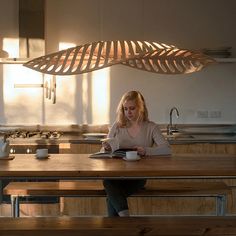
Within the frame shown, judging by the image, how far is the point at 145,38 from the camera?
17.0ft

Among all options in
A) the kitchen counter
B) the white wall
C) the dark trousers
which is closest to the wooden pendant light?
the dark trousers

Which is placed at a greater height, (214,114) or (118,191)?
(214,114)

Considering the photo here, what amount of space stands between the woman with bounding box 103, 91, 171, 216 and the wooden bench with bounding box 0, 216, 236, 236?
2.32 ft

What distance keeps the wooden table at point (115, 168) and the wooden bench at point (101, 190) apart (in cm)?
32

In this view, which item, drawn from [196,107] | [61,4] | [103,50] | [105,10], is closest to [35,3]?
[61,4]

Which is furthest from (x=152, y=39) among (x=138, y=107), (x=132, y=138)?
(x=132, y=138)

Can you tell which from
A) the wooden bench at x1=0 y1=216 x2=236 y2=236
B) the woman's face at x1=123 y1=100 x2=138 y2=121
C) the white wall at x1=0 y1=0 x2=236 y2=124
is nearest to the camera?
the wooden bench at x1=0 y1=216 x2=236 y2=236

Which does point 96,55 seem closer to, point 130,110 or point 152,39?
point 130,110

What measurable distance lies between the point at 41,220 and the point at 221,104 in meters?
3.17

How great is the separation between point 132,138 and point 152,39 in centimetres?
203

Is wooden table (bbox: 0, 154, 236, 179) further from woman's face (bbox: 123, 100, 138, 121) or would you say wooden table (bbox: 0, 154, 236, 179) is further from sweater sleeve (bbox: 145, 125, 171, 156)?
woman's face (bbox: 123, 100, 138, 121)

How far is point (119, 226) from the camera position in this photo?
2.42 meters

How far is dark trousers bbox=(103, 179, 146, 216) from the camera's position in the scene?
124 inches

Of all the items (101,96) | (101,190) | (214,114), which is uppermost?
(101,96)
